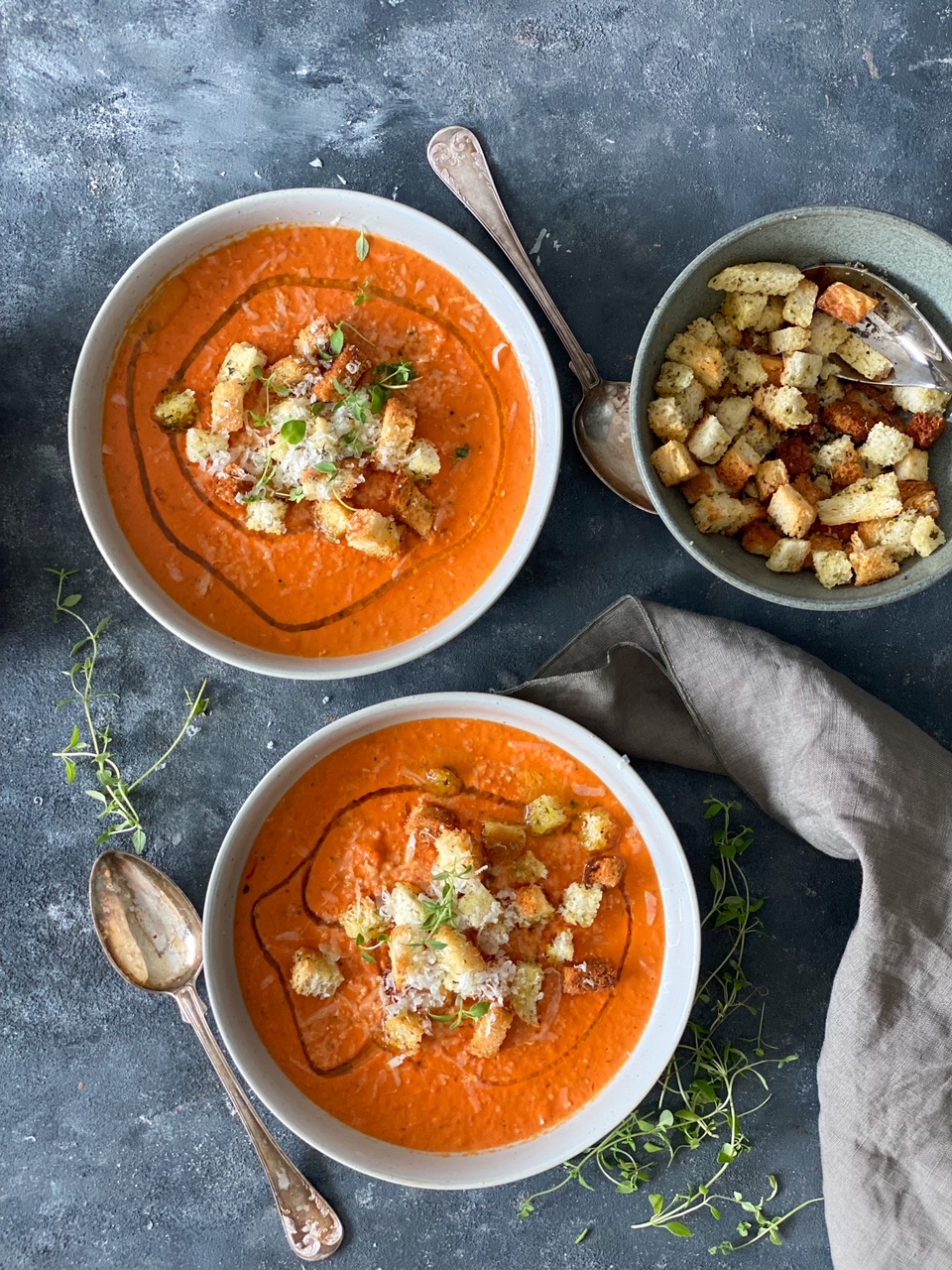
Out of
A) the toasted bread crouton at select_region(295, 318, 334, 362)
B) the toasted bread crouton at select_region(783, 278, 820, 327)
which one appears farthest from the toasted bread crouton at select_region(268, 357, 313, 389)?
the toasted bread crouton at select_region(783, 278, 820, 327)

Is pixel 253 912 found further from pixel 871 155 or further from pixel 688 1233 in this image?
pixel 871 155

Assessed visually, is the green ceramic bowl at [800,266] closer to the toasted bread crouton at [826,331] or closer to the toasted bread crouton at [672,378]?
the toasted bread crouton at [672,378]

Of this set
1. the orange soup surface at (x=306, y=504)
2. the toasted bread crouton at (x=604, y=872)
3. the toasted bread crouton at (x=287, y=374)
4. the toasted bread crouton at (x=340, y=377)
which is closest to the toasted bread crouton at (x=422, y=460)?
the orange soup surface at (x=306, y=504)

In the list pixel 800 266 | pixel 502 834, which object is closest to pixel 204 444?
pixel 502 834

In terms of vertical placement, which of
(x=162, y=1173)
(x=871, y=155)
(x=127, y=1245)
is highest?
(x=871, y=155)

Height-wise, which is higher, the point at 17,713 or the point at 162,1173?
the point at 17,713

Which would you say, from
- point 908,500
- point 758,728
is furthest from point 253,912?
point 908,500
